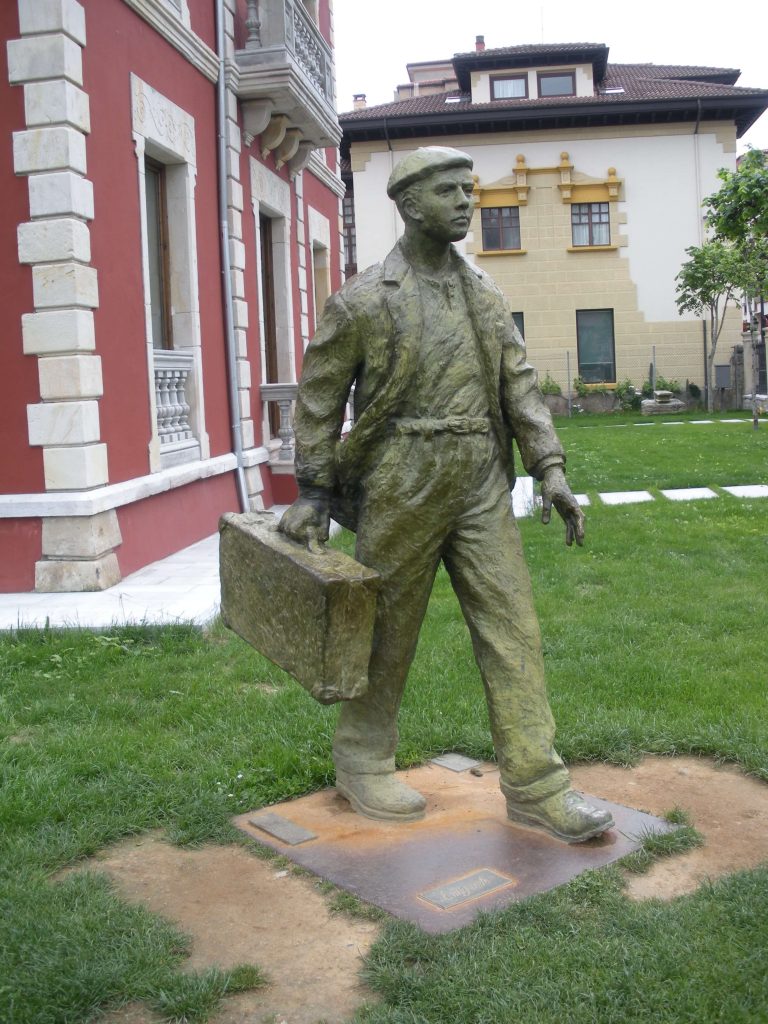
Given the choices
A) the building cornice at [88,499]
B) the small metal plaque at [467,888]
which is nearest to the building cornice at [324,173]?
the building cornice at [88,499]

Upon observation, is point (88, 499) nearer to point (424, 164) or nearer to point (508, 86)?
point (424, 164)

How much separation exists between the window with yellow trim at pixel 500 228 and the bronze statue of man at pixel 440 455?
27.1 meters

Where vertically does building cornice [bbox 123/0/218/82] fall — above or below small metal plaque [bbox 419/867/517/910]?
above

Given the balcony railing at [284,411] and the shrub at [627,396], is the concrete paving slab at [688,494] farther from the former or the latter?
the shrub at [627,396]

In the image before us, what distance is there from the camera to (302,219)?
15070 mm

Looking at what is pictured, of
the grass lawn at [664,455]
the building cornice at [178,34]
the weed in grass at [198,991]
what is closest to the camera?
the weed in grass at [198,991]

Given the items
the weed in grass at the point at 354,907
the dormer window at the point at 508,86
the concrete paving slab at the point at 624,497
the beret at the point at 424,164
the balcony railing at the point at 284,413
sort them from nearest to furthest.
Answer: the weed in grass at the point at 354,907
the beret at the point at 424,164
the concrete paving slab at the point at 624,497
the balcony railing at the point at 284,413
the dormer window at the point at 508,86

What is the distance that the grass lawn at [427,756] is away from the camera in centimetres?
276

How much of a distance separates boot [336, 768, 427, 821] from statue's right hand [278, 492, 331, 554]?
86 cm

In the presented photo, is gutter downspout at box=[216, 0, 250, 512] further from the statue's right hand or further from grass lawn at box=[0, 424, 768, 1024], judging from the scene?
the statue's right hand

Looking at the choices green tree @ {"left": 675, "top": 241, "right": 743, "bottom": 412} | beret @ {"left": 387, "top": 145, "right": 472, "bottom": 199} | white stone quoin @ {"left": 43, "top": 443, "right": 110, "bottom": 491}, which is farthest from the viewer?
green tree @ {"left": 675, "top": 241, "right": 743, "bottom": 412}

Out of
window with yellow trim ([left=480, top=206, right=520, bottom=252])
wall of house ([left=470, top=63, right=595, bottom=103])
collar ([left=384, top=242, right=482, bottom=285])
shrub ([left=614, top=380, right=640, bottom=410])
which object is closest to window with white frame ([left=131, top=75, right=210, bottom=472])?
collar ([left=384, top=242, right=482, bottom=285])

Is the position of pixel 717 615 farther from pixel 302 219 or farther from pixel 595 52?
pixel 595 52

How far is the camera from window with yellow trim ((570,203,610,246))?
29.8 m
